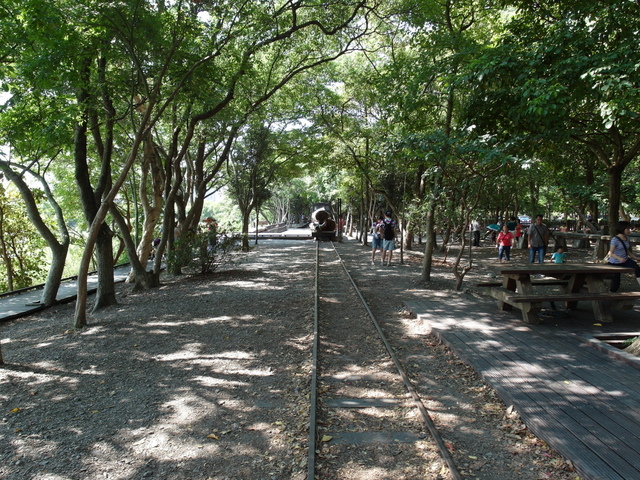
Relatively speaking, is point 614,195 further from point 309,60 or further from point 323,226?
point 323,226

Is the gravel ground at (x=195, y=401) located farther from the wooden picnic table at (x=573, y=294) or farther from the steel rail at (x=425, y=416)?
the wooden picnic table at (x=573, y=294)

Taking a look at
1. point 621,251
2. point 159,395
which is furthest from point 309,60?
point 159,395

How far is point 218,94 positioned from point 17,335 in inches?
284

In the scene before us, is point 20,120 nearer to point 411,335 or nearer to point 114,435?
point 114,435

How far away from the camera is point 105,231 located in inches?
393

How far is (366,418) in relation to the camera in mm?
4246

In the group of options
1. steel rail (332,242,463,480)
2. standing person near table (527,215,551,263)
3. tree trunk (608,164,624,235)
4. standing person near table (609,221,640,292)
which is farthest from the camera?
standing person near table (527,215,551,263)

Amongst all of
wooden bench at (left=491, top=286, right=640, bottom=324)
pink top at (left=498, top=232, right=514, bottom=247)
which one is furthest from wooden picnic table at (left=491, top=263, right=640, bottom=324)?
pink top at (left=498, top=232, right=514, bottom=247)

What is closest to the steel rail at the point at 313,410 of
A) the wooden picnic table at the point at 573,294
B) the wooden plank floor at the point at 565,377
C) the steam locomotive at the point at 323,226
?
the wooden plank floor at the point at 565,377

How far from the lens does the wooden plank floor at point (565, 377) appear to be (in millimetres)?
3367

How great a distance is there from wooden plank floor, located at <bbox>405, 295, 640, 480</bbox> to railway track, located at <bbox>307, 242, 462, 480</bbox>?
89 centimetres

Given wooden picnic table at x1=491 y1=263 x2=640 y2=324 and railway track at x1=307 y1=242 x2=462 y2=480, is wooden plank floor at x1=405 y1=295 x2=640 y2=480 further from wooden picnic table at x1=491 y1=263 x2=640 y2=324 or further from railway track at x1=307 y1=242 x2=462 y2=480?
railway track at x1=307 y1=242 x2=462 y2=480

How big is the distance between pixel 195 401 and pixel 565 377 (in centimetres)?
386

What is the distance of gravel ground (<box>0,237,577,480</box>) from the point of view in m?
3.46
